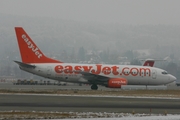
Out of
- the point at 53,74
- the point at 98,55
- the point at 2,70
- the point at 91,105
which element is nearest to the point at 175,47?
the point at 98,55

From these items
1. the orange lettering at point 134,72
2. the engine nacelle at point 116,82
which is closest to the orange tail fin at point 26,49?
the engine nacelle at point 116,82

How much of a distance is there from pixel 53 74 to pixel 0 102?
26.1 m

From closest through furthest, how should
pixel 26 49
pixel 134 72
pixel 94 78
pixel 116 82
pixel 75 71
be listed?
pixel 116 82 → pixel 75 71 → pixel 94 78 → pixel 26 49 → pixel 134 72

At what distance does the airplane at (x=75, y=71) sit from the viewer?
6362 cm

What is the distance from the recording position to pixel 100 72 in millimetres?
65000

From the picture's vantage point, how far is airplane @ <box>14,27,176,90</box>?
63625mm

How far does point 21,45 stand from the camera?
64.4m

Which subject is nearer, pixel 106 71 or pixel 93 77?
pixel 93 77

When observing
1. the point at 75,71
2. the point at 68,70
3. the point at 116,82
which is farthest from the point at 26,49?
the point at 116,82

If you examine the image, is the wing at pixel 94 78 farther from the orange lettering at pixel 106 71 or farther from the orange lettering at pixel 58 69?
the orange lettering at pixel 58 69

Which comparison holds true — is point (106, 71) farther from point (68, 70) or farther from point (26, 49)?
point (26, 49)

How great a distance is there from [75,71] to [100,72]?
3.49m

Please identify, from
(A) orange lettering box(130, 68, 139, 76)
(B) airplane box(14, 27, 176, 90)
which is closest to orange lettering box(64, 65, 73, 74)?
(B) airplane box(14, 27, 176, 90)

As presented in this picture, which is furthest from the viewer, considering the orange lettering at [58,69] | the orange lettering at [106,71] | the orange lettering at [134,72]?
the orange lettering at [134,72]
